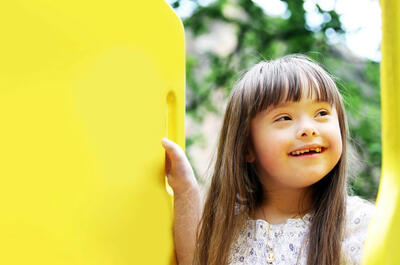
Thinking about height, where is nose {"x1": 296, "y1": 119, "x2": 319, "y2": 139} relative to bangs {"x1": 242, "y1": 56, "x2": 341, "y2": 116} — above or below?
below

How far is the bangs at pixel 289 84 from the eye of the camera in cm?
115

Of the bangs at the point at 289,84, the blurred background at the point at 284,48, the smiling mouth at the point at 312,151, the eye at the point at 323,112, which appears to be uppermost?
the bangs at the point at 289,84

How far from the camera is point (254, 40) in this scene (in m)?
4.12

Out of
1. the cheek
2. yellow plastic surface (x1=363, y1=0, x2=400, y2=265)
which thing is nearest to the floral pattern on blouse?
the cheek

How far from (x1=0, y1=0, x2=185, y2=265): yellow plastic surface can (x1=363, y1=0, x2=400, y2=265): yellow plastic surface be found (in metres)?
0.49

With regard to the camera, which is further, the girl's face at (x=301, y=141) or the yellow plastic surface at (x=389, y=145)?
the girl's face at (x=301, y=141)

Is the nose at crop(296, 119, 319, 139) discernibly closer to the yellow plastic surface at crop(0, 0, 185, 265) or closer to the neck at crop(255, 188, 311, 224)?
the neck at crop(255, 188, 311, 224)

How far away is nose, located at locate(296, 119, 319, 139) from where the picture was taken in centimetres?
110

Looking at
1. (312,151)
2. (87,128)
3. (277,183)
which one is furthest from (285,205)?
(87,128)

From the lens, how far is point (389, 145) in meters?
0.69

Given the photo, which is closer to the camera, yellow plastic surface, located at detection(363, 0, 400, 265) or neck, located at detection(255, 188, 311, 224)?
yellow plastic surface, located at detection(363, 0, 400, 265)

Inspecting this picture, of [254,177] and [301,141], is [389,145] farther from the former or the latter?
[254,177]

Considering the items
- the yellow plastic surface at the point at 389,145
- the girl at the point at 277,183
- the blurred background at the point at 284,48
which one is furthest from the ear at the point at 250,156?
the blurred background at the point at 284,48

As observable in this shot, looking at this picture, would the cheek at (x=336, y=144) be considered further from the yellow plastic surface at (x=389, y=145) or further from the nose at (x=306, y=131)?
the yellow plastic surface at (x=389, y=145)
